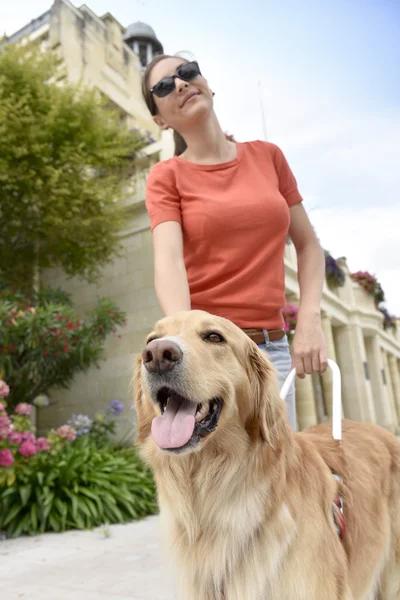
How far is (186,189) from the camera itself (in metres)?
1.93

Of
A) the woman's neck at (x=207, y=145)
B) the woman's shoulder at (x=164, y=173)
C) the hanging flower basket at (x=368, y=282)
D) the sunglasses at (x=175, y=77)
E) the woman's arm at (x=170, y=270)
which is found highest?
the hanging flower basket at (x=368, y=282)

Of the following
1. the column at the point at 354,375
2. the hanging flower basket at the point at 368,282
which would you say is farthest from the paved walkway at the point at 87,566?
the hanging flower basket at the point at 368,282

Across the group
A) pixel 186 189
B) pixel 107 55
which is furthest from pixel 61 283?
pixel 186 189

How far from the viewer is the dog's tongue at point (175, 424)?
1357mm

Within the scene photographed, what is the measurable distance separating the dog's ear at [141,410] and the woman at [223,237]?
250 mm

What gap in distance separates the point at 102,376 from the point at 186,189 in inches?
342

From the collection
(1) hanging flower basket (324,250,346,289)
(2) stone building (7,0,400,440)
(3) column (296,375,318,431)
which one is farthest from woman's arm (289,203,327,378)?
(1) hanging flower basket (324,250,346,289)

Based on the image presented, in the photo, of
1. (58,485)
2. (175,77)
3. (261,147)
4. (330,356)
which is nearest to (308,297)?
(261,147)

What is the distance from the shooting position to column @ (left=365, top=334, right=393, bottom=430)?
65.3 ft

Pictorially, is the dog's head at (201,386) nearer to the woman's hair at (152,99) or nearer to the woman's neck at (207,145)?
the woman's neck at (207,145)

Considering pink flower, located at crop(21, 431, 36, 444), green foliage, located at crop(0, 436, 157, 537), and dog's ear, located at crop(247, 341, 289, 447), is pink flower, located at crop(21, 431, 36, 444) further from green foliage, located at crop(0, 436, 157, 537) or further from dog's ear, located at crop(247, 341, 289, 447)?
dog's ear, located at crop(247, 341, 289, 447)

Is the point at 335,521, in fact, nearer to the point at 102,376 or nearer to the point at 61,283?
the point at 102,376

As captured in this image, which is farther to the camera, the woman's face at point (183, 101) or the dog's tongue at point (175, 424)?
the woman's face at point (183, 101)

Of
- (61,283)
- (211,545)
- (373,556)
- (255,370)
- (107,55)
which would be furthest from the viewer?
(107,55)
